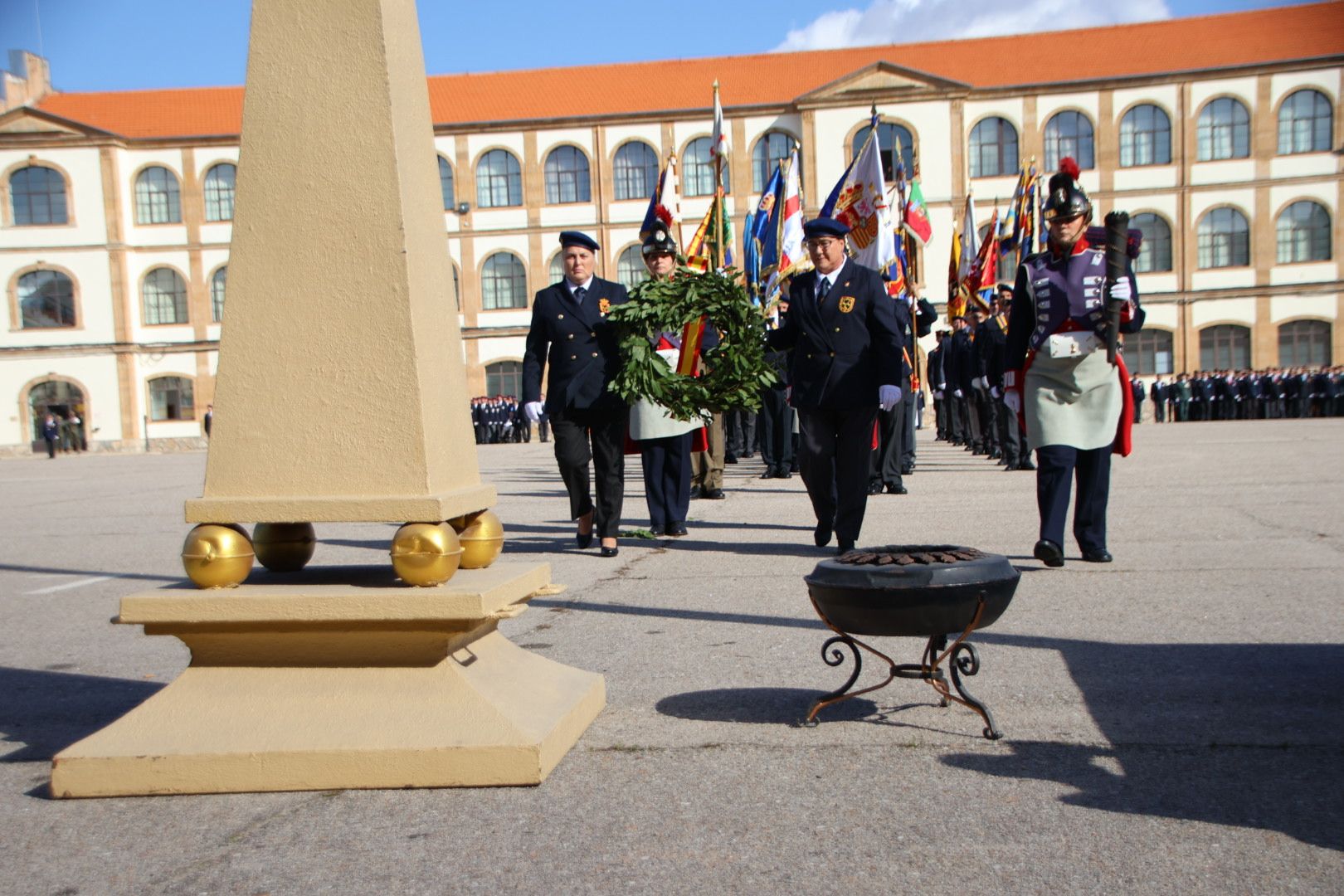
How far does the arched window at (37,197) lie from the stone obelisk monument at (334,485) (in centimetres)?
5877

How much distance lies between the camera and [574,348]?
9.06 m

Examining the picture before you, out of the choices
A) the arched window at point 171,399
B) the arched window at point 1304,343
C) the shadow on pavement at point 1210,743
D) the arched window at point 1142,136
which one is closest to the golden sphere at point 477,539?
the shadow on pavement at point 1210,743

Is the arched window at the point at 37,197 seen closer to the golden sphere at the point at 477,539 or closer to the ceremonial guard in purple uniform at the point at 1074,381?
the ceremonial guard in purple uniform at the point at 1074,381

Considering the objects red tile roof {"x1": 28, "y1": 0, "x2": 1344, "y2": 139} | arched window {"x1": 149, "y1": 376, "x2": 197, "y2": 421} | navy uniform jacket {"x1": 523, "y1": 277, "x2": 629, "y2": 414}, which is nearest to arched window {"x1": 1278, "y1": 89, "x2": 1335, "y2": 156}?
red tile roof {"x1": 28, "y1": 0, "x2": 1344, "y2": 139}

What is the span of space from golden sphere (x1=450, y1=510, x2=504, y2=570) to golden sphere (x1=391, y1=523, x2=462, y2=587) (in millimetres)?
369

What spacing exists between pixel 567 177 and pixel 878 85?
13674 millimetres

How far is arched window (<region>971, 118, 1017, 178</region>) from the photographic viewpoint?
53.4 metres

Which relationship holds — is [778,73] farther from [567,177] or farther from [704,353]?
[704,353]

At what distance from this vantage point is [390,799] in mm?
3588

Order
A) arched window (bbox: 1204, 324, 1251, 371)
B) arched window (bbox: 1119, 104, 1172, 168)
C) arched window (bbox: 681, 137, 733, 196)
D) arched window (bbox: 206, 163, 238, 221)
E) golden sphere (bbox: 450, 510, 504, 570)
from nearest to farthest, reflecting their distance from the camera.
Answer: golden sphere (bbox: 450, 510, 504, 570)
arched window (bbox: 1204, 324, 1251, 371)
arched window (bbox: 1119, 104, 1172, 168)
arched window (bbox: 681, 137, 733, 196)
arched window (bbox: 206, 163, 238, 221)

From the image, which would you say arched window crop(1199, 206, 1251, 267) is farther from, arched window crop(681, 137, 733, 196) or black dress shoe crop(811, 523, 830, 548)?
black dress shoe crop(811, 523, 830, 548)

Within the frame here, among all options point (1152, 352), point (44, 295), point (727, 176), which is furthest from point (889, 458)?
point (44, 295)

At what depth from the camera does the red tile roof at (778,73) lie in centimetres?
5409

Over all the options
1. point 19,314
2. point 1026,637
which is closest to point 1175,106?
point 19,314
